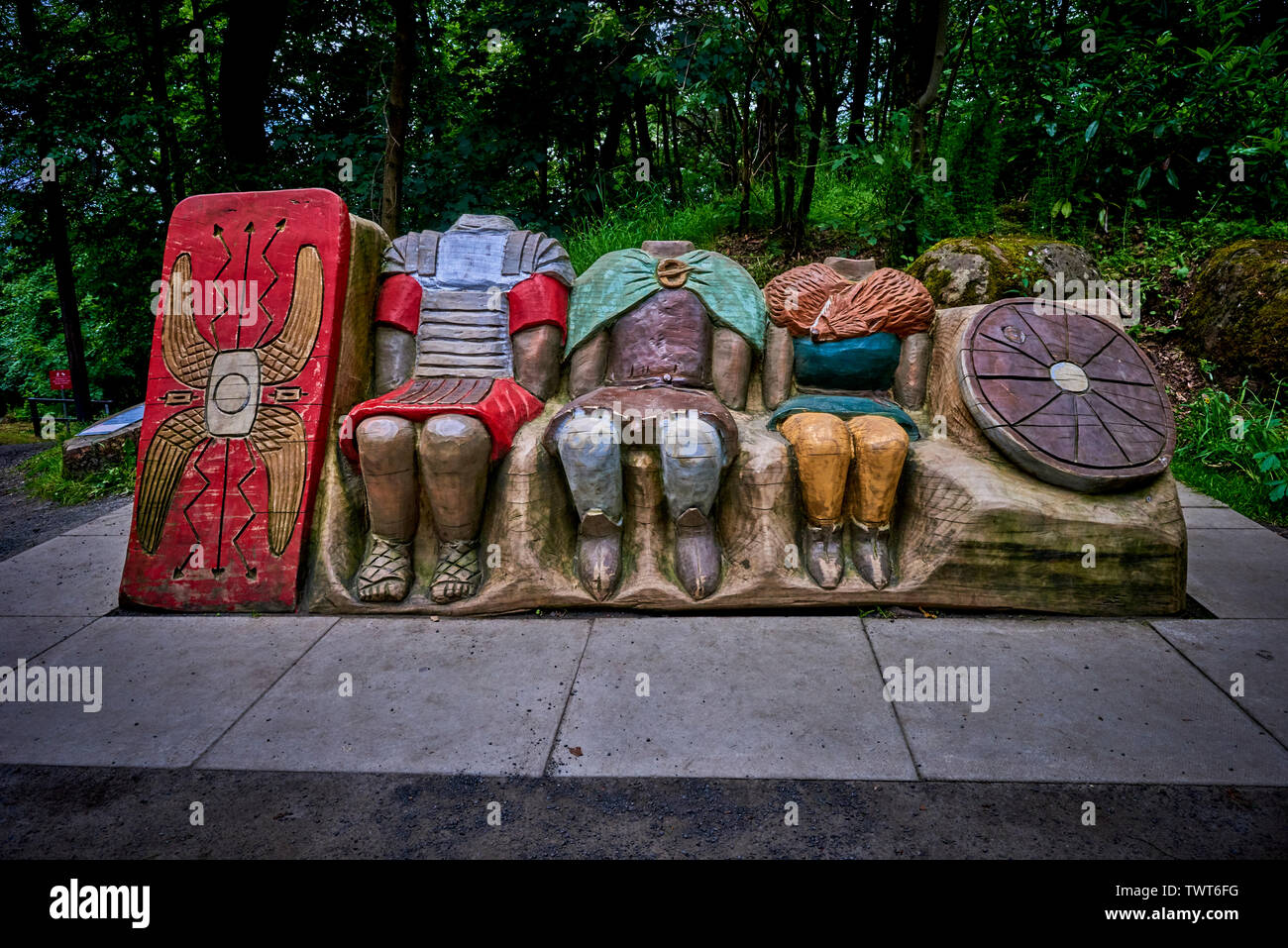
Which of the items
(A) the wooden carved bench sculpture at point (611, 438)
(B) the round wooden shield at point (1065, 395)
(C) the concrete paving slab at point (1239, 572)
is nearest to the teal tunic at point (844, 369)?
(A) the wooden carved bench sculpture at point (611, 438)

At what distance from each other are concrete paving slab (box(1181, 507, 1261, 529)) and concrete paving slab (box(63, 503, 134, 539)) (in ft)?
19.4

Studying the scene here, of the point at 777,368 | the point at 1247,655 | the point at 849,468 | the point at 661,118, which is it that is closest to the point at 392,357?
the point at 777,368

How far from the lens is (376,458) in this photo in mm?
3211

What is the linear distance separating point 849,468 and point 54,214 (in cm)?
855

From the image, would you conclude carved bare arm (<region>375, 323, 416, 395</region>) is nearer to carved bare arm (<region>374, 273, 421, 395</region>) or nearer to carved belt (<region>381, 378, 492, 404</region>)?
carved bare arm (<region>374, 273, 421, 395</region>)

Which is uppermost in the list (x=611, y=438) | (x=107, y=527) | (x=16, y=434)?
(x=611, y=438)

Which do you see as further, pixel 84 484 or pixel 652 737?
pixel 84 484

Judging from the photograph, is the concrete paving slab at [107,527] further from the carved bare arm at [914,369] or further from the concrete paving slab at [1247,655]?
the concrete paving slab at [1247,655]

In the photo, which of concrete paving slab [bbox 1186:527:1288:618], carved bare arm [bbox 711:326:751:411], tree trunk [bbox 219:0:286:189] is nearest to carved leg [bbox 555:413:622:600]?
carved bare arm [bbox 711:326:751:411]

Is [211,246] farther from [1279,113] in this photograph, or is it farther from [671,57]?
[1279,113]

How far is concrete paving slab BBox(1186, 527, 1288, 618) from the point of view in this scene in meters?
3.23

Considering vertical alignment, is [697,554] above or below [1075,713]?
above

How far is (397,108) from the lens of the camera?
545cm

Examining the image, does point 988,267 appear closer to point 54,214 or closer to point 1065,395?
point 1065,395
